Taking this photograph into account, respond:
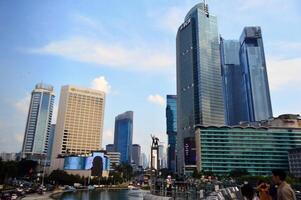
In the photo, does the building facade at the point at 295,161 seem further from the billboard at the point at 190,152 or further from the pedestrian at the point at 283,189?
the pedestrian at the point at 283,189

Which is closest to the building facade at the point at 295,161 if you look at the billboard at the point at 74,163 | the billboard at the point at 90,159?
the billboard at the point at 90,159

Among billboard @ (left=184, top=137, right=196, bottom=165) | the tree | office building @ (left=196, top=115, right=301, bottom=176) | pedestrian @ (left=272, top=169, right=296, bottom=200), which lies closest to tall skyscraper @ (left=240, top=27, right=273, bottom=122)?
office building @ (left=196, top=115, right=301, bottom=176)

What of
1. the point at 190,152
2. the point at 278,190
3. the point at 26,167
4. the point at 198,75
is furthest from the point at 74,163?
the point at 278,190

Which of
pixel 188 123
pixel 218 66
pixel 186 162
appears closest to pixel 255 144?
pixel 186 162

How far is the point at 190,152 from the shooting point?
131000 mm

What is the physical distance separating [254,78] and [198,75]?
2302 inches

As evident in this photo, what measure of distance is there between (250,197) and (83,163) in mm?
123856

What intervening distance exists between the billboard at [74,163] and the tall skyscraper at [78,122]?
1281 inches

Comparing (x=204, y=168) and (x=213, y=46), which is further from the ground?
(x=213, y=46)

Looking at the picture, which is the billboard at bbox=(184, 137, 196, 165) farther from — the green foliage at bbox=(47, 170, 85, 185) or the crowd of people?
the crowd of people

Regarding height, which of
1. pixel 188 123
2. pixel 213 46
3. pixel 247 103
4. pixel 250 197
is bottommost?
pixel 250 197

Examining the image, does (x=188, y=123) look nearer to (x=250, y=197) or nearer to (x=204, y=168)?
(x=204, y=168)

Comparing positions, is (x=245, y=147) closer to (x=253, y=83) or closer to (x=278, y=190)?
(x=253, y=83)

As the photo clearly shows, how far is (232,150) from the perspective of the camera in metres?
116
